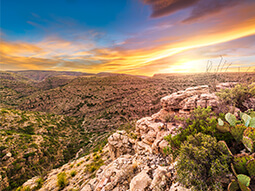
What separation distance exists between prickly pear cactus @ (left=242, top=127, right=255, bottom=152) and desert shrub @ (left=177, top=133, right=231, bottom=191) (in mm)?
929

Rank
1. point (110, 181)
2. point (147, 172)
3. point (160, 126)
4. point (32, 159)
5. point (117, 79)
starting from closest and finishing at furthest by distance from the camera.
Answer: point (147, 172) < point (110, 181) < point (160, 126) < point (32, 159) < point (117, 79)

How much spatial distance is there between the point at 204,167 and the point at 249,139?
2188 mm

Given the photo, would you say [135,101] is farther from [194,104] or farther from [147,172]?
[147,172]

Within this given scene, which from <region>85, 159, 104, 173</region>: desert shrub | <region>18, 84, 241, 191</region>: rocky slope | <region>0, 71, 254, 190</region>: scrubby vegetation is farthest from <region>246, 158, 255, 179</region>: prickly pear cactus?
<region>85, 159, 104, 173</region>: desert shrub

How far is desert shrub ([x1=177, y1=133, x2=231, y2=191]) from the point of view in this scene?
134 inches

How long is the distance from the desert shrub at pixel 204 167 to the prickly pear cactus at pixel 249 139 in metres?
0.93

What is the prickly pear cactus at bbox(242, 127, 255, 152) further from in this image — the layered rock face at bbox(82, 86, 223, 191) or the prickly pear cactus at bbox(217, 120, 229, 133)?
the layered rock face at bbox(82, 86, 223, 191)

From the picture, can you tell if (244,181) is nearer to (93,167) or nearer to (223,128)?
(223,128)

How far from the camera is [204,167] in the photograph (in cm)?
384

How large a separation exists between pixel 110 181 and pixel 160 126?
242 inches

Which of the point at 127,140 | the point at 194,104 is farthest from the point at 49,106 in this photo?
the point at 194,104

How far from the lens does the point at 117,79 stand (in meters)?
82.8

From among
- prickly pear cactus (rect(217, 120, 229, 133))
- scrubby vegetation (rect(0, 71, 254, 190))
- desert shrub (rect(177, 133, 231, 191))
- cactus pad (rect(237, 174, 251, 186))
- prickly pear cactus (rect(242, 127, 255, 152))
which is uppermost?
prickly pear cactus (rect(242, 127, 255, 152))

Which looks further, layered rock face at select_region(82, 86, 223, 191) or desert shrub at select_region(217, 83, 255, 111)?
desert shrub at select_region(217, 83, 255, 111)
